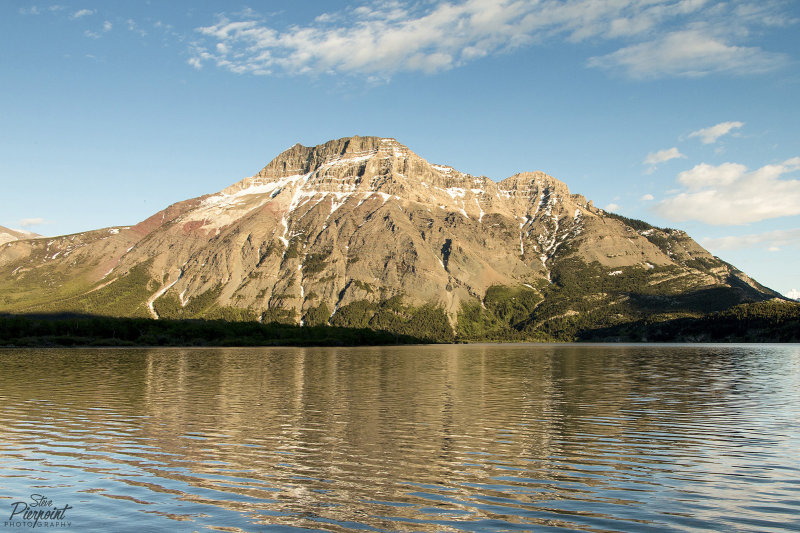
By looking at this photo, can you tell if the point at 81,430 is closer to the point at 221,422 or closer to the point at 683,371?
the point at 221,422

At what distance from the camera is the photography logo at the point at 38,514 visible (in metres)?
21.8

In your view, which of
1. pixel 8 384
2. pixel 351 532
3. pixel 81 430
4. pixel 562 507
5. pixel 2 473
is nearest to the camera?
pixel 351 532

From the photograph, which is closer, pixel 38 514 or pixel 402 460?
pixel 38 514

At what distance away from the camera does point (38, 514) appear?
904 inches

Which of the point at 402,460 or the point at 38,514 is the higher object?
the point at 38,514

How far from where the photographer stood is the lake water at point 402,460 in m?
22.4

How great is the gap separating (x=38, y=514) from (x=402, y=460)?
17.5 metres

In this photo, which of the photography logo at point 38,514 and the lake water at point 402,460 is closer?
the photography logo at point 38,514

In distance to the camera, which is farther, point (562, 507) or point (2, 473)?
point (2, 473)

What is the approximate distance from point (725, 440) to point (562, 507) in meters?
21.6

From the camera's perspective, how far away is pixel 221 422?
46.0 m

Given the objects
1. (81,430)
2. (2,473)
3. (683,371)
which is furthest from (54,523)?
(683,371)

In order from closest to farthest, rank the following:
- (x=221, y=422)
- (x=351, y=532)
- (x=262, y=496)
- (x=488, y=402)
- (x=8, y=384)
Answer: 1. (x=351, y=532)
2. (x=262, y=496)
3. (x=221, y=422)
4. (x=488, y=402)
5. (x=8, y=384)

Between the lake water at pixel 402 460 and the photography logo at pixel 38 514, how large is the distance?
0.42 feet
